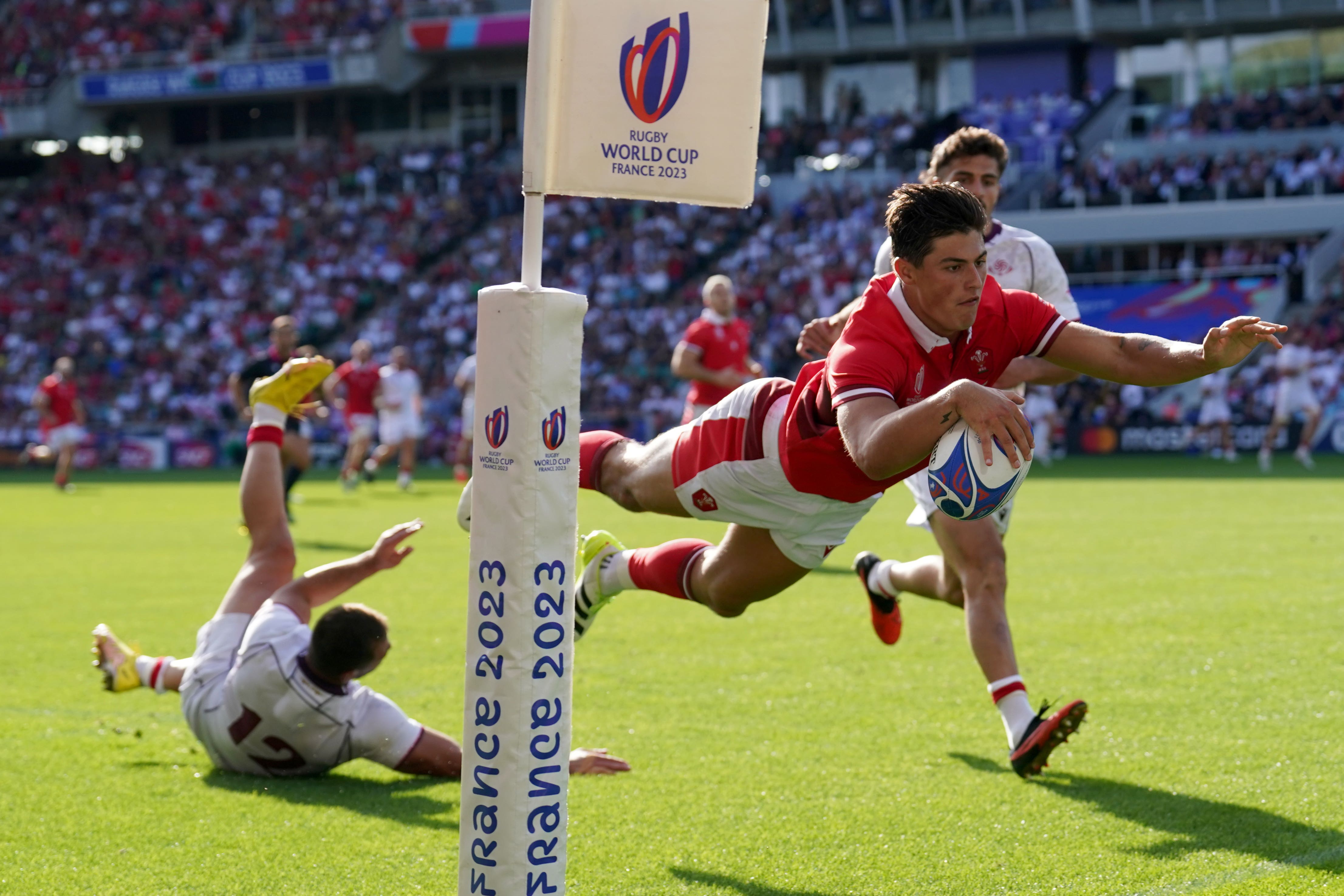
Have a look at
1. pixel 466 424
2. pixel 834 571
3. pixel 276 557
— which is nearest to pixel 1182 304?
pixel 466 424

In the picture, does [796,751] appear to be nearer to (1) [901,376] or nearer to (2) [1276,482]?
(1) [901,376]

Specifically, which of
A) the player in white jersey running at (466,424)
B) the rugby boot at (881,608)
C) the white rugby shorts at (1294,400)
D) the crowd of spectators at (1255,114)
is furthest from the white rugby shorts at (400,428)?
the crowd of spectators at (1255,114)

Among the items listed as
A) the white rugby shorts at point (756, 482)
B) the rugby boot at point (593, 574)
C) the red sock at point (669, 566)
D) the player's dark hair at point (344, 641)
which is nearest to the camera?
the white rugby shorts at point (756, 482)

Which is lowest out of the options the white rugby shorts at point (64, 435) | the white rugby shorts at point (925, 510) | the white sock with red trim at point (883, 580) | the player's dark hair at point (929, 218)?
the white rugby shorts at point (64, 435)

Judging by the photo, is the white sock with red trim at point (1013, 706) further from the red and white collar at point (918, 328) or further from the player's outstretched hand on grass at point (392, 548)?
the player's outstretched hand on grass at point (392, 548)

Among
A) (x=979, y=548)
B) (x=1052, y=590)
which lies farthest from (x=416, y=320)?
(x=979, y=548)

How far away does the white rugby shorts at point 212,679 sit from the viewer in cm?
541

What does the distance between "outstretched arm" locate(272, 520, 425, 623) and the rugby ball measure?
249 centimetres

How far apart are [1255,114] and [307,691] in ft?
113

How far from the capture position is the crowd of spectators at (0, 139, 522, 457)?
120 feet

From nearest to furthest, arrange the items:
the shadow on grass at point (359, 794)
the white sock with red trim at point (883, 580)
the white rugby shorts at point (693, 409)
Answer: the shadow on grass at point (359, 794) < the white sock with red trim at point (883, 580) < the white rugby shorts at point (693, 409)

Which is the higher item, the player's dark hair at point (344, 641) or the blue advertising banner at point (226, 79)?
the blue advertising banner at point (226, 79)

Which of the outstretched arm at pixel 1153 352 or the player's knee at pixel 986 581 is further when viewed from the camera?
the player's knee at pixel 986 581

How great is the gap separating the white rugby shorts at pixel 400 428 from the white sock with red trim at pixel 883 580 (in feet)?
52.8
